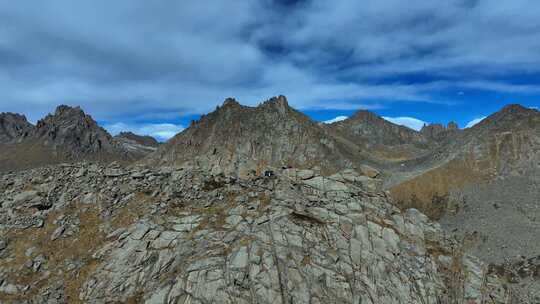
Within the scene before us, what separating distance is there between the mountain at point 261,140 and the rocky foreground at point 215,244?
82909 millimetres

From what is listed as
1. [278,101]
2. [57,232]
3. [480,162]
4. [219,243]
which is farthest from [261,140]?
[219,243]

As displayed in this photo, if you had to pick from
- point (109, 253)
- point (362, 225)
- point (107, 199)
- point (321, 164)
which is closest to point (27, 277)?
point (109, 253)

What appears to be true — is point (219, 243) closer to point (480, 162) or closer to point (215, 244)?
point (215, 244)

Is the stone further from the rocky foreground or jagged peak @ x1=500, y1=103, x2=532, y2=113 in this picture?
jagged peak @ x1=500, y1=103, x2=532, y2=113

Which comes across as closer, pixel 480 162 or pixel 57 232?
pixel 57 232

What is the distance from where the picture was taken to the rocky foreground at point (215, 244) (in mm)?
21906

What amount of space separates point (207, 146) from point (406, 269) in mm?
107469

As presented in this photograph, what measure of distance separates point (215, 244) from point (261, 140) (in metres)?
105

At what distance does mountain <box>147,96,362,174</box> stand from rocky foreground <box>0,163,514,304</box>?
272 feet

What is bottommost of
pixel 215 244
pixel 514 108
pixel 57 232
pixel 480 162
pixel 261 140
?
pixel 215 244

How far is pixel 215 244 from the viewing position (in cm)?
2383

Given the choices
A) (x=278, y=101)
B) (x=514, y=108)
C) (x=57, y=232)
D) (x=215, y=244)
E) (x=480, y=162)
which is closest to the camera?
(x=215, y=244)

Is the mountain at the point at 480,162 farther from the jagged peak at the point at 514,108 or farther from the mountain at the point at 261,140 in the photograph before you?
the mountain at the point at 261,140

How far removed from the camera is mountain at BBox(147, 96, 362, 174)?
122m
